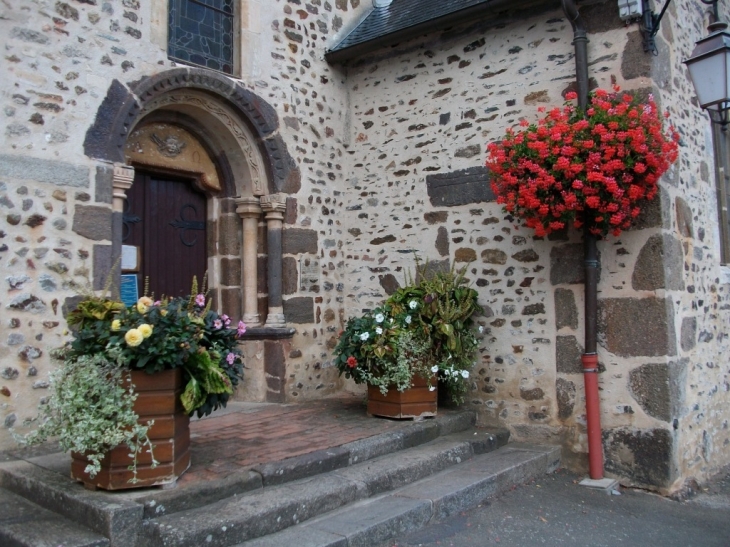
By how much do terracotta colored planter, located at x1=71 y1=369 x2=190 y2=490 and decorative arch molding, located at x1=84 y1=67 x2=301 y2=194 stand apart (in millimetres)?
2074

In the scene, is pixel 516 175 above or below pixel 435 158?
below

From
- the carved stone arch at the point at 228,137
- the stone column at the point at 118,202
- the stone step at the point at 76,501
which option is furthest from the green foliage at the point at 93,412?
the carved stone arch at the point at 228,137

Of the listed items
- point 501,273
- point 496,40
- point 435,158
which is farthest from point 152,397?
point 496,40

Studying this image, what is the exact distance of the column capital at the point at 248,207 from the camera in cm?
581

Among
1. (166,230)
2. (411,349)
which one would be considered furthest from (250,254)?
(411,349)

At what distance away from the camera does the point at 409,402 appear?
4922 mm

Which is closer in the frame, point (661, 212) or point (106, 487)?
point (106, 487)

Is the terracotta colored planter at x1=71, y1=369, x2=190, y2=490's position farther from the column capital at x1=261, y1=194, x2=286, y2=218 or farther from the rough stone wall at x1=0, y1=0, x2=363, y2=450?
the column capital at x1=261, y1=194, x2=286, y2=218

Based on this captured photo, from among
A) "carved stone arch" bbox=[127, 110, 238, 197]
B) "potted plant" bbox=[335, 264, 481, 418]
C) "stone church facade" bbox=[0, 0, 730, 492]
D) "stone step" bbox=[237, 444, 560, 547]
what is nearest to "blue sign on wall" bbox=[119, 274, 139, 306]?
"stone church facade" bbox=[0, 0, 730, 492]

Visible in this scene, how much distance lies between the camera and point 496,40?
18.2 ft

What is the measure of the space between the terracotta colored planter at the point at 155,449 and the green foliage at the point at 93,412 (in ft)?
0.14

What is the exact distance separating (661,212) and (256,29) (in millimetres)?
3799

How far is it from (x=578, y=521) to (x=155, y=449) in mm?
2563

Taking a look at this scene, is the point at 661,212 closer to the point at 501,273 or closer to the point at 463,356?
the point at 501,273
